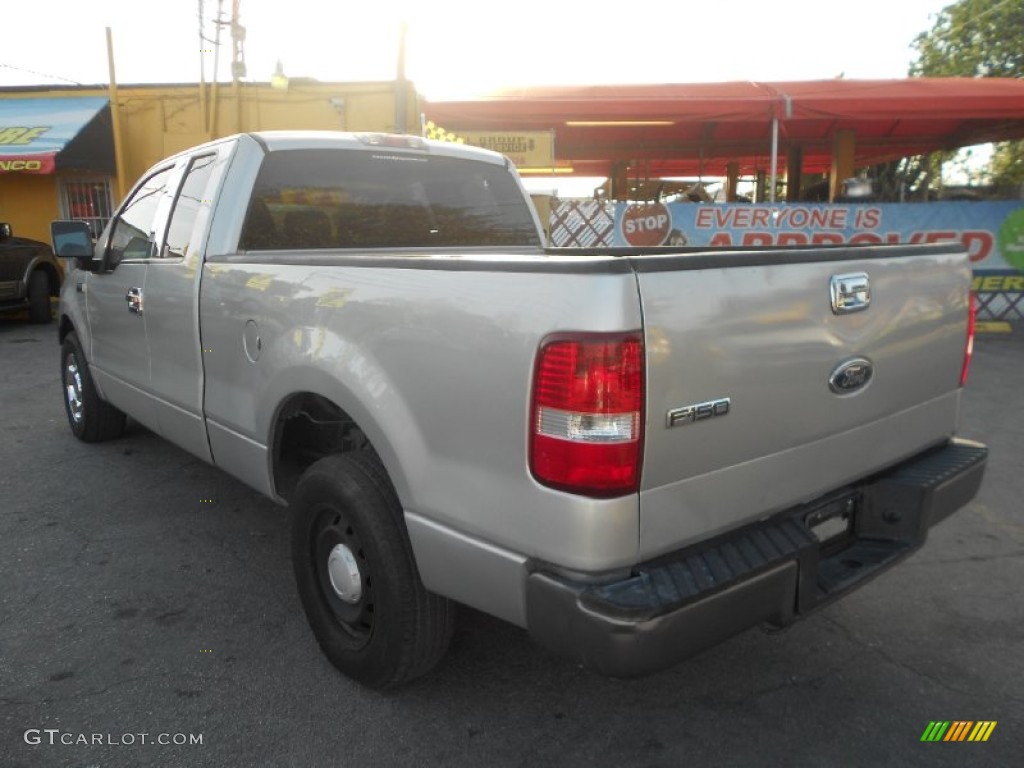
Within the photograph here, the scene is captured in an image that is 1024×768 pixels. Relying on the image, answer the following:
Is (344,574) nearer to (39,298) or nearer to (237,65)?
(39,298)

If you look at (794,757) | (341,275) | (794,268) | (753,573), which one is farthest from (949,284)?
(341,275)

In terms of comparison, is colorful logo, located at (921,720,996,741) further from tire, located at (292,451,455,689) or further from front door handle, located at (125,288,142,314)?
front door handle, located at (125,288,142,314)

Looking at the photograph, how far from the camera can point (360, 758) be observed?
2.27 metres

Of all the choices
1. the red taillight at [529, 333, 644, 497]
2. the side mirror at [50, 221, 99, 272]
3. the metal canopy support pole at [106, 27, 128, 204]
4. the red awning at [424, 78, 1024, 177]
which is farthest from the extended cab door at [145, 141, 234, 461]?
the metal canopy support pole at [106, 27, 128, 204]

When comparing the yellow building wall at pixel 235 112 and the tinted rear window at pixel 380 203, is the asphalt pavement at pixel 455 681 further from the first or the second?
the yellow building wall at pixel 235 112

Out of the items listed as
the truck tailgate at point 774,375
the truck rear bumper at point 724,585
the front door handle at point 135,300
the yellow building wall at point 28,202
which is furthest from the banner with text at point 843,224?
the yellow building wall at point 28,202

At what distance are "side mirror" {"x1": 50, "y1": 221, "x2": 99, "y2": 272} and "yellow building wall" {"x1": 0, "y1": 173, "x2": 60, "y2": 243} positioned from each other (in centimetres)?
1311

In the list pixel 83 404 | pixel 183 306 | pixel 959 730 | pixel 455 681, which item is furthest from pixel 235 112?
pixel 959 730

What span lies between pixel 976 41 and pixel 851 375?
82.1 feet

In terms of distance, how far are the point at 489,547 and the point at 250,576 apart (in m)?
1.90

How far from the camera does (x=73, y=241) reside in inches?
172

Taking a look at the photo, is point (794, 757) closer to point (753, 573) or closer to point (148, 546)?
point (753, 573)

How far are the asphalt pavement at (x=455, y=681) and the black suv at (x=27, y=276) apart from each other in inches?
386

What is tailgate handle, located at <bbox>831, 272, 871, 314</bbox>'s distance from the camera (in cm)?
219
